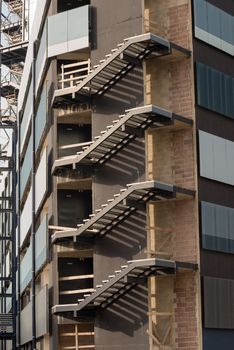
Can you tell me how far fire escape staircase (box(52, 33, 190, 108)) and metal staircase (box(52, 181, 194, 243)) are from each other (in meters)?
6.24

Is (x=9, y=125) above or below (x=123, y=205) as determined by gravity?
above

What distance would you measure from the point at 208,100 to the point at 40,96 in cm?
1587

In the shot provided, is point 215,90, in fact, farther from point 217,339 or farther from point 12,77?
point 12,77

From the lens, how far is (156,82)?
4706 cm

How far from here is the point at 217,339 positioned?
4406cm

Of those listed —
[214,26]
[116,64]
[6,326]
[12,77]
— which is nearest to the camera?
[116,64]

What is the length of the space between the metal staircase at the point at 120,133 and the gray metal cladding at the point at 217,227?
4.81m

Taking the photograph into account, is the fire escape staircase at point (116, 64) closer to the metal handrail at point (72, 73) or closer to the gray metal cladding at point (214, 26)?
the metal handrail at point (72, 73)

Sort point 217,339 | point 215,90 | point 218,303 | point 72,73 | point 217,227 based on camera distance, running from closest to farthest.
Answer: point 217,339 → point 218,303 → point 217,227 → point 215,90 → point 72,73

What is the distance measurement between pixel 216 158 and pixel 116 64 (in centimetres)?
761

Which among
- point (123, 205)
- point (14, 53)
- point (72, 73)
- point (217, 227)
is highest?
point (14, 53)

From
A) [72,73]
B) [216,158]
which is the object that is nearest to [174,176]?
[216,158]

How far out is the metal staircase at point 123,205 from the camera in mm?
43562

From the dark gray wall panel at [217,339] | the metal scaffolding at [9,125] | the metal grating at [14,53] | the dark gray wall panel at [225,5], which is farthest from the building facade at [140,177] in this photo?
the metal grating at [14,53]
